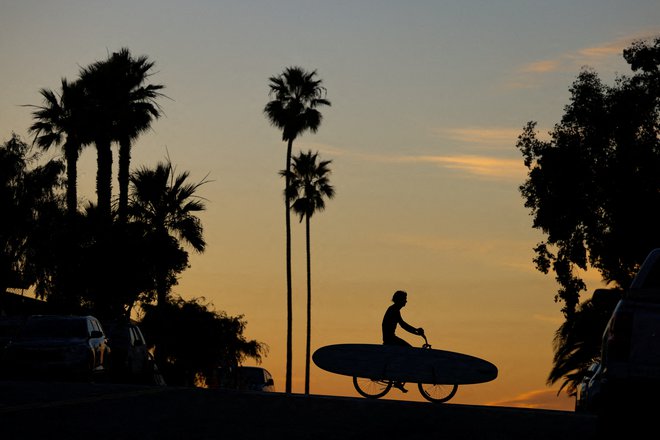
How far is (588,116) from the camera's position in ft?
173

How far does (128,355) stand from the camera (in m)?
33.4

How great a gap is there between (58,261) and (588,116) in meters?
26.2

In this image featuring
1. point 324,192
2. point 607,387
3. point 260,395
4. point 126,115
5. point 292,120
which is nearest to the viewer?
point 607,387

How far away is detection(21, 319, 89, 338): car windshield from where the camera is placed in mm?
28953

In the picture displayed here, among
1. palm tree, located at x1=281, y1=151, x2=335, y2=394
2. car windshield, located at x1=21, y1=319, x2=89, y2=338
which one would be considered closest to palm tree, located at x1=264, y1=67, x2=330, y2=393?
palm tree, located at x1=281, y1=151, x2=335, y2=394

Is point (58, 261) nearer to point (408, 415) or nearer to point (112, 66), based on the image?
point (112, 66)

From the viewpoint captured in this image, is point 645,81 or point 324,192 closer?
point 645,81

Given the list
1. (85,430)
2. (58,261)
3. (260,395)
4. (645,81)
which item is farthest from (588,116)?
(85,430)

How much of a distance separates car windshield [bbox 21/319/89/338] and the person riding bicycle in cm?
822

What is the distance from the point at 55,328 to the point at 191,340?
154 feet

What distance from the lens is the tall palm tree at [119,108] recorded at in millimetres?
59625

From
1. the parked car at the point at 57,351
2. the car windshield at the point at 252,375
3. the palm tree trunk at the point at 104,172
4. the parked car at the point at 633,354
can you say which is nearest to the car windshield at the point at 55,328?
the parked car at the point at 57,351

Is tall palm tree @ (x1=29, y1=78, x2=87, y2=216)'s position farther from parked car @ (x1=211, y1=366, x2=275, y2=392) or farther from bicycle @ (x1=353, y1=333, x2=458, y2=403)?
bicycle @ (x1=353, y1=333, x2=458, y2=403)

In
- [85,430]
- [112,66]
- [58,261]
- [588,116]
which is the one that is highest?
[112,66]
